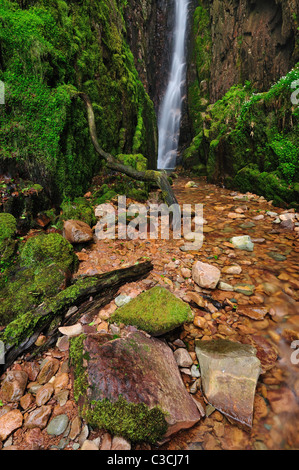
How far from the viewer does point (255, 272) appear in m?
2.96

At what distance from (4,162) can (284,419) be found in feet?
17.5

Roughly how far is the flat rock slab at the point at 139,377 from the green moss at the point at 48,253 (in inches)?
57.0

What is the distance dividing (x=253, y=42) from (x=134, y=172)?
13512 mm

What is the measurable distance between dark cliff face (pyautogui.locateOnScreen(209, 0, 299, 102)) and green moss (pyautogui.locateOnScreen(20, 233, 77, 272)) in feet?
45.8

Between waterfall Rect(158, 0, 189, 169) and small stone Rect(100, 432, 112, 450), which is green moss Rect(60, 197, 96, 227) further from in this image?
waterfall Rect(158, 0, 189, 169)

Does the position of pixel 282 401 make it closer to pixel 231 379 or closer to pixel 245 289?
pixel 231 379

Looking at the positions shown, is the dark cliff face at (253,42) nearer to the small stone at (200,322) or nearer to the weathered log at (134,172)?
the weathered log at (134,172)

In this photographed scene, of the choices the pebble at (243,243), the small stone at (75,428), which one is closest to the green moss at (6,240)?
the small stone at (75,428)

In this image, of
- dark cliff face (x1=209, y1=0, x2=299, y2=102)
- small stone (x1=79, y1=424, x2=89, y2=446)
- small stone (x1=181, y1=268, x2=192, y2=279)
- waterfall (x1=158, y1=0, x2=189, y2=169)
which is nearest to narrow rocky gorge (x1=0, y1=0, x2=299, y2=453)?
small stone (x1=79, y1=424, x2=89, y2=446)

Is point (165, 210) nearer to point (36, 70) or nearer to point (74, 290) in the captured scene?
point (74, 290)

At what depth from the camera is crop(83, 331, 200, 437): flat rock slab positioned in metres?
1.31

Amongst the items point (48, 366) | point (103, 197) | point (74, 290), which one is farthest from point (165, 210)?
point (48, 366)

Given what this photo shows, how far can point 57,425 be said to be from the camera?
131cm

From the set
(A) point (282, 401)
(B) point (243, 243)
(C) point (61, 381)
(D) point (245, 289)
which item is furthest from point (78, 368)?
(B) point (243, 243)
